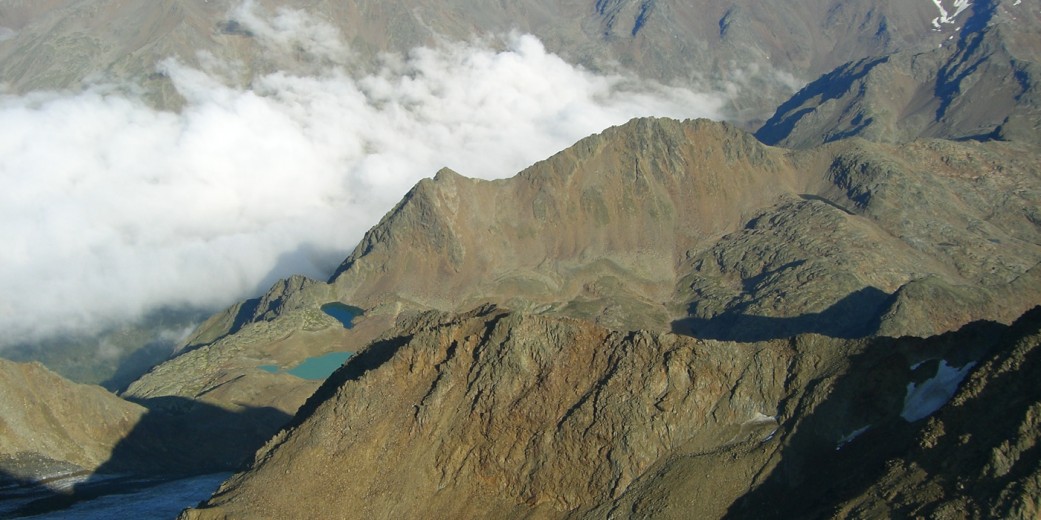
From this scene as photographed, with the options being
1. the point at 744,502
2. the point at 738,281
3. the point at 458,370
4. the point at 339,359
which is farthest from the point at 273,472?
the point at 738,281

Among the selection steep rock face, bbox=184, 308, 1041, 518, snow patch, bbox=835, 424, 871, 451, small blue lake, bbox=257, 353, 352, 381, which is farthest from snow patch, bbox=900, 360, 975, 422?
small blue lake, bbox=257, 353, 352, 381

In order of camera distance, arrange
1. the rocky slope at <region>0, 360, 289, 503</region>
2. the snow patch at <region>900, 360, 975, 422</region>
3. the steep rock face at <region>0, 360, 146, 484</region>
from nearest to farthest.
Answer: the snow patch at <region>900, 360, 975, 422</region>
the steep rock face at <region>0, 360, 146, 484</region>
the rocky slope at <region>0, 360, 289, 503</region>

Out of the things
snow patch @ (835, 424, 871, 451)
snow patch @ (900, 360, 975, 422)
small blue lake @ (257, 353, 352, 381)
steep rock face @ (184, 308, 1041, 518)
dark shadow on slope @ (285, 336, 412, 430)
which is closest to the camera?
snow patch @ (900, 360, 975, 422)

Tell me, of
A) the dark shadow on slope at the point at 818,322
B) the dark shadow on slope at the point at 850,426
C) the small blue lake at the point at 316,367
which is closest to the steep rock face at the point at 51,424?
the small blue lake at the point at 316,367

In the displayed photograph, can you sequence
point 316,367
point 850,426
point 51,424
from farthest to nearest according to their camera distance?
point 316,367 < point 51,424 < point 850,426

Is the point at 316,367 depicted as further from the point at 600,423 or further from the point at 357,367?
the point at 600,423

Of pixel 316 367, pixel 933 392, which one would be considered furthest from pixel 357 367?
pixel 316 367

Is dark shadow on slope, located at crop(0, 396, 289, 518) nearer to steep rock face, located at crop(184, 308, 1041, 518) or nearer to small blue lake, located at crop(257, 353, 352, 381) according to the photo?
steep rock face, located at crop(184, 308, 1041, 518)
